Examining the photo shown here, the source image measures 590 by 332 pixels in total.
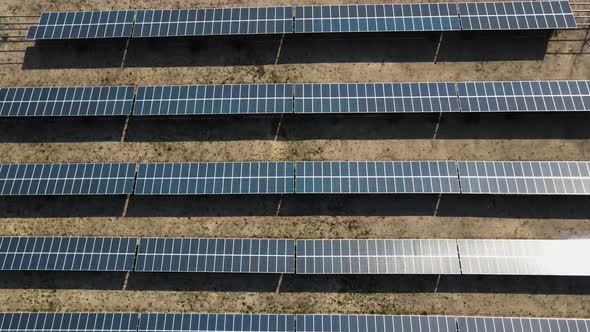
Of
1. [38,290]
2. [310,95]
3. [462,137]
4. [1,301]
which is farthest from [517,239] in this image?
[1,301]

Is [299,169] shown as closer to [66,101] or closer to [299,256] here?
[299,256]

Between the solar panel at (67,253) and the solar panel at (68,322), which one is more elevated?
the solar panel at (67,253)

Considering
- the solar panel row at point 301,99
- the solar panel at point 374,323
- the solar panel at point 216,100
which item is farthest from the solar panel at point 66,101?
the solar panel at point 374,323

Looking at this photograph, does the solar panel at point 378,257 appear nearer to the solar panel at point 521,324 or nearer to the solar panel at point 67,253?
the solar panel at point 521,324

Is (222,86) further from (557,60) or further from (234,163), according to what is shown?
(557,60)

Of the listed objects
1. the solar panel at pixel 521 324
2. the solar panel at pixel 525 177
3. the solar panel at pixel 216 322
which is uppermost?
the solar panel at pixel 525 177

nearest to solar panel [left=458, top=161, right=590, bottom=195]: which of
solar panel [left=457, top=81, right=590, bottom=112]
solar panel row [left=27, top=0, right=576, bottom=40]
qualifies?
solar panel [left=457, top=81, right=590, bottom=112]
